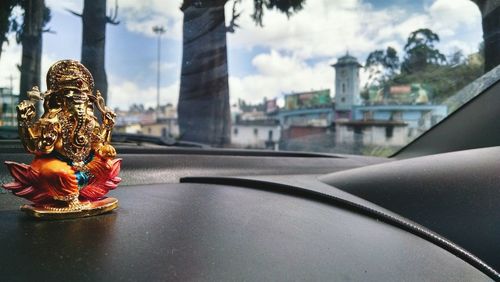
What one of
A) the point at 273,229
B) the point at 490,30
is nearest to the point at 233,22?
the point at 490,30

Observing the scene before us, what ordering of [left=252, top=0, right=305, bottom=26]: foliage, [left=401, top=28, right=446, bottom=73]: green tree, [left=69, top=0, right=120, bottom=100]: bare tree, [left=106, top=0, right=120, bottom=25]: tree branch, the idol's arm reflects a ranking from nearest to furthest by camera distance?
1. the idol's arm
2. [left=69, top=0, right=120, bottom=100]: bare tree
3. [left=106, top=0, right=120, bottom=25]: tree branch
4. [left=252, top=0, right=305, bottom=26]: foliage
5. [left=401, top=28, right=446, bottom=73]: green tree

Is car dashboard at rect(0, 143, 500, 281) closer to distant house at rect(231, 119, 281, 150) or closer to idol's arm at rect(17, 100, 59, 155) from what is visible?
idol's arm at rect(17, 100, 59, 155)

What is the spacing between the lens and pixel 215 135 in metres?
2.62

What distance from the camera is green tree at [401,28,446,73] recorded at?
2.80 meters

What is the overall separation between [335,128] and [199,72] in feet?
3.17

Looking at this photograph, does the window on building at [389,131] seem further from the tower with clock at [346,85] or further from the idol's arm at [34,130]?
the idol's arm at [34,130]

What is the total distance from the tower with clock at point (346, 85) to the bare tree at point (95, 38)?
149 centimetres

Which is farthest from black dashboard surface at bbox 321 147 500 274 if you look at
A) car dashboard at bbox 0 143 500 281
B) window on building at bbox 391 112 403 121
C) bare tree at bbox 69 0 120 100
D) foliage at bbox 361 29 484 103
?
foliage at bbox 361 29 484 103

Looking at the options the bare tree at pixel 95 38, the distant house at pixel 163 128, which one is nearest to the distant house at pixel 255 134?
the distant house at pixel 163 128

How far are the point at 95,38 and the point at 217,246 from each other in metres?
1.50

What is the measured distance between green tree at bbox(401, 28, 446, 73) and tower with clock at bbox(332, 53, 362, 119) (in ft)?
1.13

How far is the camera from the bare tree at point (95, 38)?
6.33ft

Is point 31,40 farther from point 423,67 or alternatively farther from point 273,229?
point 423,67

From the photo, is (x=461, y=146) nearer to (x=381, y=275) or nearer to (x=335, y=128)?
(x=335, y=128)
